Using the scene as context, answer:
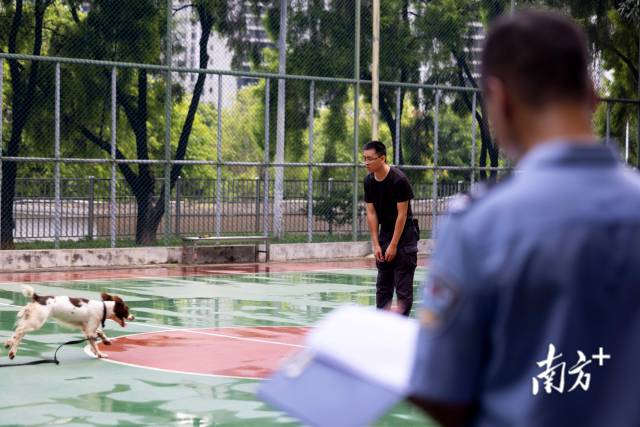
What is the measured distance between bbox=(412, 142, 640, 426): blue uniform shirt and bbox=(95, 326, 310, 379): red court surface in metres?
7.53

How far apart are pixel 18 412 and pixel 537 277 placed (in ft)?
20.9

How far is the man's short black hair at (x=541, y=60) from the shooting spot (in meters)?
2.10

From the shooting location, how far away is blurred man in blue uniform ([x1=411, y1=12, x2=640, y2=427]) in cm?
200

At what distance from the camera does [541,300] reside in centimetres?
200

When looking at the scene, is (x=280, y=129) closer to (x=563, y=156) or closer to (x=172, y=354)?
(x=172, y=354)

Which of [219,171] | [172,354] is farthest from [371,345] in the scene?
[219,171]

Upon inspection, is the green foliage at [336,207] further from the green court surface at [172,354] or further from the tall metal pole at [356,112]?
the green court surface at [172,354]

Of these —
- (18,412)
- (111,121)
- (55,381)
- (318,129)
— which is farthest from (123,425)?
(318,129)

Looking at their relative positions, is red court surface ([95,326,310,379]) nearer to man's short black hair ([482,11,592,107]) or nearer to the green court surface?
the green court surface

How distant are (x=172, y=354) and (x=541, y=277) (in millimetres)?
8890

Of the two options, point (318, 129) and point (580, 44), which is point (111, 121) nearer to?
point (318, 129)

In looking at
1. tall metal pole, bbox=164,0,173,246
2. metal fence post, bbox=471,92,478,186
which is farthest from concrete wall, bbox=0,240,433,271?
metal fence post, bbox=471,92,478,186

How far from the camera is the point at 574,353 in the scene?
81.2 inches

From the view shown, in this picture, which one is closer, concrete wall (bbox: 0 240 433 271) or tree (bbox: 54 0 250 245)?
concrete wall (bbox: 0 240 433 271)
